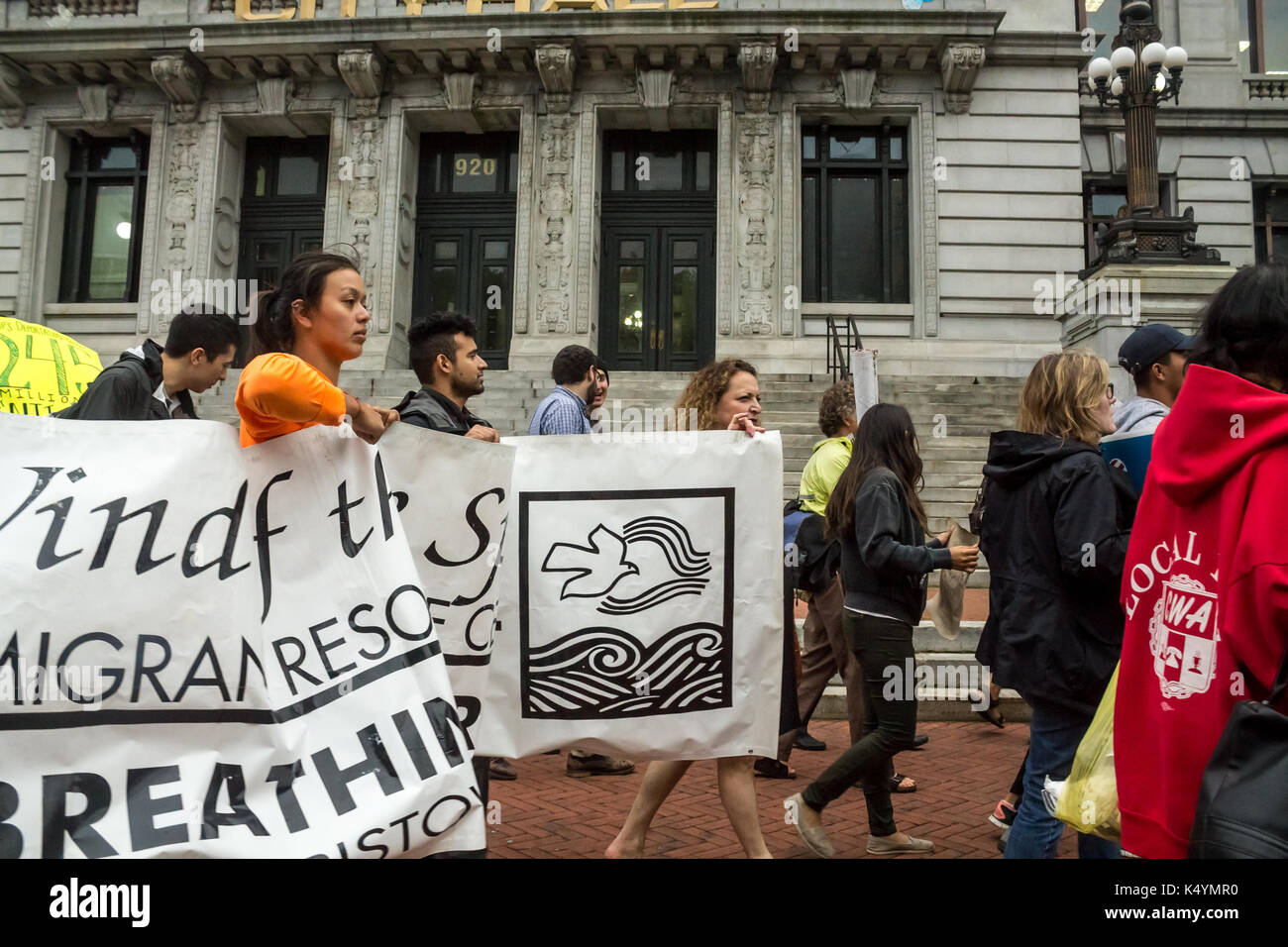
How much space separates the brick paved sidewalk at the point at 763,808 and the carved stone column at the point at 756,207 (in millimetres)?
12718

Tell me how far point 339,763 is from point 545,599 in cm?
126

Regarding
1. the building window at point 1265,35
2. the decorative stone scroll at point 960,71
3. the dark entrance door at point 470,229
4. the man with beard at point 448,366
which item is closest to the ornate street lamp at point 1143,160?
the decorative stone scroll at point 960,71

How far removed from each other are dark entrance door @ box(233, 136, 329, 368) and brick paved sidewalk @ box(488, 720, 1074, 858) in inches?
663

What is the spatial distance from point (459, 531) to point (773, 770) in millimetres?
2907

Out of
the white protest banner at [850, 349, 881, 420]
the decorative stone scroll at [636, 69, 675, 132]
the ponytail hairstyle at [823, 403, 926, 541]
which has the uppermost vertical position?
the decorative stone scroll at [636, 69, 675, 132]

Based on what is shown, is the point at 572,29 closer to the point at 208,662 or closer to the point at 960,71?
the point at 960,71

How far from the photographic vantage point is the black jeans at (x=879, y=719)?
386cm

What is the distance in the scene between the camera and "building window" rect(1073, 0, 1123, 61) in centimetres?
2186

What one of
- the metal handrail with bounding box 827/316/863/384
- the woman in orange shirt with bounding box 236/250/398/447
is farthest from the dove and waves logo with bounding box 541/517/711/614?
the metal handrail with bounding box 827/316/863/384

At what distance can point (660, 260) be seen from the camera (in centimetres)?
1906

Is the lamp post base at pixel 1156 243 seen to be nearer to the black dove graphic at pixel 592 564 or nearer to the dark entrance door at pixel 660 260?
the dark entrance door at pixel 660 260

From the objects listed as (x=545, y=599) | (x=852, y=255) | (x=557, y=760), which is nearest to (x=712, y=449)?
(x=545, y=599)

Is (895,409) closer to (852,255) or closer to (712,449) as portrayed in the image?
(712,449)

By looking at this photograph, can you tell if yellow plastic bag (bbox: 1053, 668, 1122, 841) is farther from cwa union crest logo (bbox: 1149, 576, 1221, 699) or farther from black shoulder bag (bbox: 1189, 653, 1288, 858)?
black shoulder bag (bbox: 1189, 653, 1288, 858)
